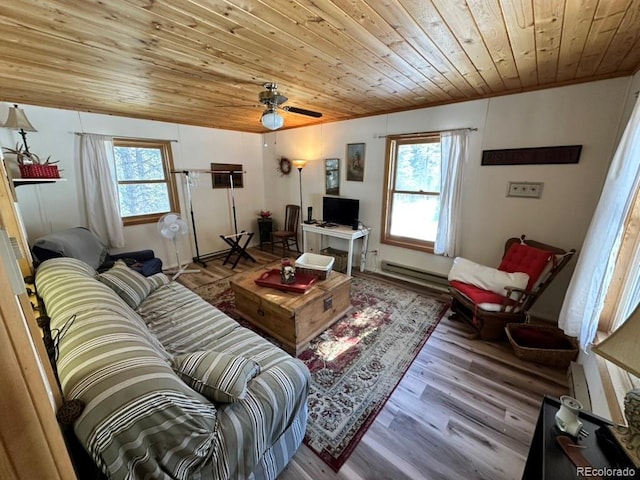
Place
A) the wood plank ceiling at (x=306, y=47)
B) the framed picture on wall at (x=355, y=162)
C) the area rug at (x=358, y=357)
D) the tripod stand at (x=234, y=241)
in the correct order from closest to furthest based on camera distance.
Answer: the wood plank ceiling at (x=306, y=47) → the area rug at (x=358, y=357) → the framed picture on wall at (x=355, y=162) → the tripod stand at (x=234, y=241)

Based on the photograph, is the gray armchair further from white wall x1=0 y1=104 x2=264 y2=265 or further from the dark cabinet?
the dark cabinet

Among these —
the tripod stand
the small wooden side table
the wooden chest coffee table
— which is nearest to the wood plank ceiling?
the wooden chest coffee table

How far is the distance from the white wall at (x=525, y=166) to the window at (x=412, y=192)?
0.13m

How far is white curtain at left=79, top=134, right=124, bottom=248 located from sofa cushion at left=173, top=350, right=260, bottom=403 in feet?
10.5

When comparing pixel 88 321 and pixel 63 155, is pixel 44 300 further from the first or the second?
pixel 63 155

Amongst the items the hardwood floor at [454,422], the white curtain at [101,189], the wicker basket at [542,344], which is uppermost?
the white curtain at [101,189]

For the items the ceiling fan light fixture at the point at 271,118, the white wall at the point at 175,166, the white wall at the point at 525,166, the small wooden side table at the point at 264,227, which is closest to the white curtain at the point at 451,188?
the white wall at the point at 525,166

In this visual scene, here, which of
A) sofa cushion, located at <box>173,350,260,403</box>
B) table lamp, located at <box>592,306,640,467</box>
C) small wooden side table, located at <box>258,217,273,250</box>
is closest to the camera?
table lamp, located at <box>592,306,640,467</box>

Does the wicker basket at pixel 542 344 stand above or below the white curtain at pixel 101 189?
below

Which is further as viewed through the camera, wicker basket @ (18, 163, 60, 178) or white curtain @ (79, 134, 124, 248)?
white curtain @ (79, 134, 124, 248)

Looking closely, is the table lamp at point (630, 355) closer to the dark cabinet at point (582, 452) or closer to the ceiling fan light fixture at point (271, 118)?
the dark cabinet at point (582, 452)

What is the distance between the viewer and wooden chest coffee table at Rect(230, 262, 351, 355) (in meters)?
2.13

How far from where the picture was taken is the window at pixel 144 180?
3.62 metres

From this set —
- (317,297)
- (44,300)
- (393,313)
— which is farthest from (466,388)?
(44,300)
